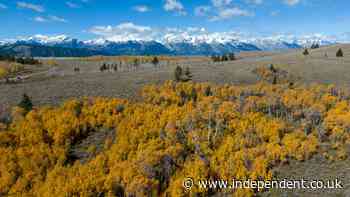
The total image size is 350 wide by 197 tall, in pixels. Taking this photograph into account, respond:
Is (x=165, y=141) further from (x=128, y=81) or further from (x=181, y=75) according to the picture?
(x=181, y=75)

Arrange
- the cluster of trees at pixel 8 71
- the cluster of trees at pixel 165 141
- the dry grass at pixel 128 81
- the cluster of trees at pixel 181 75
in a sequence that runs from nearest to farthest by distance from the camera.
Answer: the cluster of trees at pixel 165 141, the dry grass at pixel 128 81, the cluster of trees at pixel 181 75, the cluster of trees at pixel 8 71

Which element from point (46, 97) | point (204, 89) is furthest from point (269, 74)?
point (46, 97)

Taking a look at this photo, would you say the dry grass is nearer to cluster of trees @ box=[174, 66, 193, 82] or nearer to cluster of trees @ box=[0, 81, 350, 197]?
cluster of trees @ box=[174, 66, 193, 82]

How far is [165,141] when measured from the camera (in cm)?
3738

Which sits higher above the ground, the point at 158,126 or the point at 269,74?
the point at 269,74

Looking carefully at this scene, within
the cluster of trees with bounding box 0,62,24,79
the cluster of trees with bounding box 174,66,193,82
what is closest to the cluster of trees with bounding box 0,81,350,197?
the cluster of trees with bounding box 174,66,193,82

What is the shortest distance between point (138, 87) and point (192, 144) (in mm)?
24187

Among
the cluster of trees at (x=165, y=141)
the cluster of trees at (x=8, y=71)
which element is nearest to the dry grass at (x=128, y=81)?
the cluster of trees at (x=165, y=141)

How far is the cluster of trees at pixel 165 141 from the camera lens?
3095 cm

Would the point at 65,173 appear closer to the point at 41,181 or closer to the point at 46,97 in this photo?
the point at 41,181

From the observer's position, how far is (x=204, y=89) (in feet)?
181

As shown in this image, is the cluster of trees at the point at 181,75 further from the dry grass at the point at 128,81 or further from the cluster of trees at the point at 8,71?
the cluster of trees at the point at 8,71

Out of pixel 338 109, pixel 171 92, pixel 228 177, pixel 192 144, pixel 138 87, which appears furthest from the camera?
pixel 138 87

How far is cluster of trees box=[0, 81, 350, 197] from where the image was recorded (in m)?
31.0
